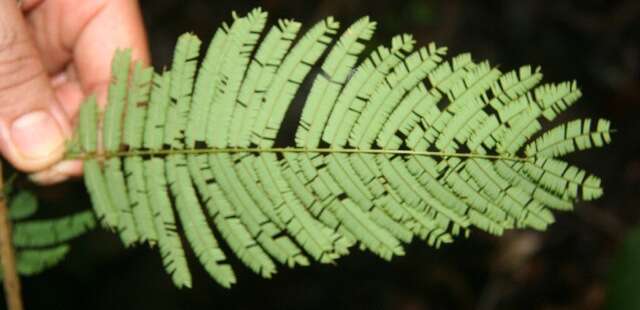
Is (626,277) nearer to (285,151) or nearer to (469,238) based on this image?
(469,238)

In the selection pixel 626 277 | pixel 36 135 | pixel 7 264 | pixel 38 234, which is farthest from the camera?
pixel 626 277

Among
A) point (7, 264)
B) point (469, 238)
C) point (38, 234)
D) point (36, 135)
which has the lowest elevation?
point (7, 264)

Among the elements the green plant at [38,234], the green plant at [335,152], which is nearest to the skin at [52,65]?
the green plant at [38,234]

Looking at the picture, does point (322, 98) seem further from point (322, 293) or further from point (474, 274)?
point (474, 274)

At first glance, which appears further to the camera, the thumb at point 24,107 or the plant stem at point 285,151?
the thumb at point 24,107

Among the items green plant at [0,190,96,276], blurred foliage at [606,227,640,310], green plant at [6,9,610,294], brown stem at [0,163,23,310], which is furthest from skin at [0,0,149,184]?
blurred foliage at [606,227,640,310]

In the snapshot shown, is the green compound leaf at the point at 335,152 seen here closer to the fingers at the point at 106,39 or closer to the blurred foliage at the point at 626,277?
the fingers at the point at 106,39

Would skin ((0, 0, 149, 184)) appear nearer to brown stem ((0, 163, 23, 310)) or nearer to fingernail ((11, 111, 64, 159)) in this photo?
fingernail ((11, 111, 64, 159))

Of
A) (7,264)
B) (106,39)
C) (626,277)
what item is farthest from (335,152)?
(626,277)
